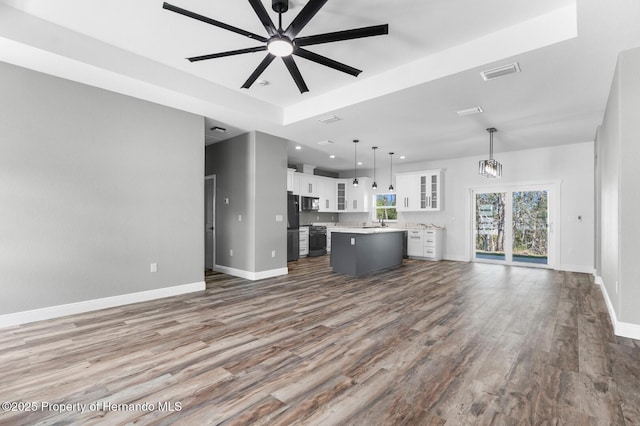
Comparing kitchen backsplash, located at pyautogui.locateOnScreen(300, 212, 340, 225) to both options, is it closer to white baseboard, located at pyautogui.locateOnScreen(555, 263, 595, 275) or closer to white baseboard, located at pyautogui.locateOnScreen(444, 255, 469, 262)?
white baseboard, located at pyautogui.locateOnScreen(444, 255, 469, 262)

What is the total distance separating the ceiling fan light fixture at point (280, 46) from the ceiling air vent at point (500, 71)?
2201mm

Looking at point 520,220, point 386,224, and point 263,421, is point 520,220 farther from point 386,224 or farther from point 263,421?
point 263,421

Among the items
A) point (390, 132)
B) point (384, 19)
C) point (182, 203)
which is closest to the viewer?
point (384, 19)

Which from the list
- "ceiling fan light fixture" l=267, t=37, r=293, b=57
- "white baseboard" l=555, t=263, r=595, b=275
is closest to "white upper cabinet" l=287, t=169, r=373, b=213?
"white baseboard" l=555, t=263, r=595, b=275

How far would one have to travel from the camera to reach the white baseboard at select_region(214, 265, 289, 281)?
5.78 m

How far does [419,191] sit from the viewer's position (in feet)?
28.7

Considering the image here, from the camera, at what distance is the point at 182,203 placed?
4730mm


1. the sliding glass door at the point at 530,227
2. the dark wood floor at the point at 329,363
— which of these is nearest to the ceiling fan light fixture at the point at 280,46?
the dark wood floor at the point at 329,363

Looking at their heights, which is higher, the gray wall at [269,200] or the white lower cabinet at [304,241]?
the gray wall at [269,200]

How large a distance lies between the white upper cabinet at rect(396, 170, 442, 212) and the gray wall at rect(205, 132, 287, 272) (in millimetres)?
4142

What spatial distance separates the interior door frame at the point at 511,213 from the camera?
6.92 m

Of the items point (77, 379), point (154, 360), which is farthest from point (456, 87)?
point (77, 379)

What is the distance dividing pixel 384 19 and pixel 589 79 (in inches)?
102

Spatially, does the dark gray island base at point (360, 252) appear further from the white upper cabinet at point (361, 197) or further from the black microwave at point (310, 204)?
the white upper cabinet at point (361, 197)
